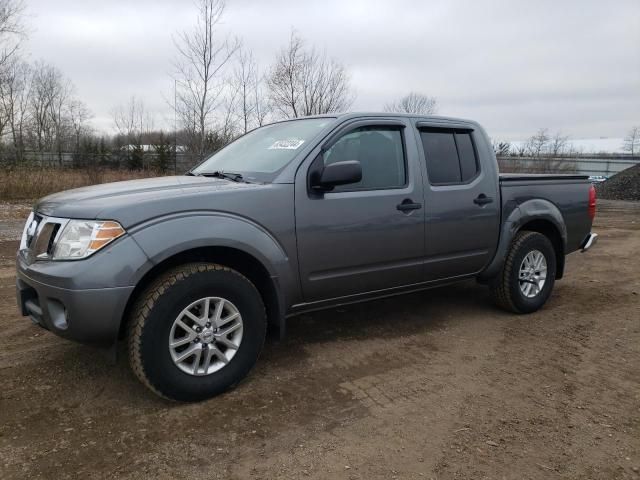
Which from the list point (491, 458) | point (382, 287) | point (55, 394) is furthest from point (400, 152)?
point (55, 394)

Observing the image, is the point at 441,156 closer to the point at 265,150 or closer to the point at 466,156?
the point at 466,156

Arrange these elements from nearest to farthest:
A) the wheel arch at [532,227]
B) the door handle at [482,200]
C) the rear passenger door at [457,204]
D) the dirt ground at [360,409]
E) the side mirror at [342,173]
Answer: the dirt ground at [360,409] → the side mirror at [342,173] → the rear passenger door at [457,204] → the door handle at [482,200] → the wheel arch at [532,227]

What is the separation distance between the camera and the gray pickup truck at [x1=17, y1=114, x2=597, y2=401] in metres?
2.71

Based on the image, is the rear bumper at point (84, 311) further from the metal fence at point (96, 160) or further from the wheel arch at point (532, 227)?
the metal fence at point (96, 160)

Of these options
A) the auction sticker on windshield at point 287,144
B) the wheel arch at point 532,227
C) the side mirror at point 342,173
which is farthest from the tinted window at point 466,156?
the auction sticker on windshield at point 287,144

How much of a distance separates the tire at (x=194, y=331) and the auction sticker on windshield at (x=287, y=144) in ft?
3.53

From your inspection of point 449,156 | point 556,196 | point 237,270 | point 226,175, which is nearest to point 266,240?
point 237,270

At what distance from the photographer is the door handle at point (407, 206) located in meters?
3.74

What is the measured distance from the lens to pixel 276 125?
14.0 feet

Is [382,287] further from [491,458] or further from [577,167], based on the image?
[577,167]

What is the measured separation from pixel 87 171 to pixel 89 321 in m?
17.0

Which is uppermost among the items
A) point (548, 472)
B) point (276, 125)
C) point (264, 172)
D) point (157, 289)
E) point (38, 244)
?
point (276, 125)

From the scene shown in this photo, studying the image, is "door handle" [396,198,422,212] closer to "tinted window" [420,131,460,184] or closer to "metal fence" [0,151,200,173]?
"tinted window" [420,131,460,184]

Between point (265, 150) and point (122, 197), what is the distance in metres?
1.21
